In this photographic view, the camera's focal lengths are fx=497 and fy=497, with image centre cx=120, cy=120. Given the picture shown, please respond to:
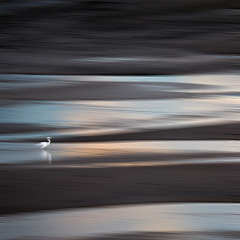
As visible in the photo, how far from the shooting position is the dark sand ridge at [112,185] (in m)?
3.37

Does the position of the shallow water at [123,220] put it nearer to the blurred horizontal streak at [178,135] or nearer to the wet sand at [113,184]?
the wet sand at [113,184]

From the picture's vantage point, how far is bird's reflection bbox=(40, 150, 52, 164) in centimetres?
420

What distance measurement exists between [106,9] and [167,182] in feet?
29.4

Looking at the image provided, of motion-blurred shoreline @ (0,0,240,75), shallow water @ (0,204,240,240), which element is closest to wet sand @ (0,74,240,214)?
shallow water @ (0,204,240,240)

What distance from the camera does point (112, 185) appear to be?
3.64 meters

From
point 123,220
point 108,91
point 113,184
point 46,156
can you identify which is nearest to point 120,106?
point 108,91

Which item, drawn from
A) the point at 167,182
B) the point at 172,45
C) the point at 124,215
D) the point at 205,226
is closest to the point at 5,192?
the point at 124,215

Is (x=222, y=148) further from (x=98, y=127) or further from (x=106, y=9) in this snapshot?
(x=106, y=9)

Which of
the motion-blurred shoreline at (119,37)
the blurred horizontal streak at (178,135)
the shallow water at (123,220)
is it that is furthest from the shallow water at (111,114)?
the shallow water at (123,220)

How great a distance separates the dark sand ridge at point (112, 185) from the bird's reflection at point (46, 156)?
20 cm

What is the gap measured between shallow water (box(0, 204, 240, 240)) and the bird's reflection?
3.41 ft

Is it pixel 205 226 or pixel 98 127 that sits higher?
pixel 98 127

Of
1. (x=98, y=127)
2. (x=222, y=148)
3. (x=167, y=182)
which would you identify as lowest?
(x=167, y=182)

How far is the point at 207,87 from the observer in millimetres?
6961
